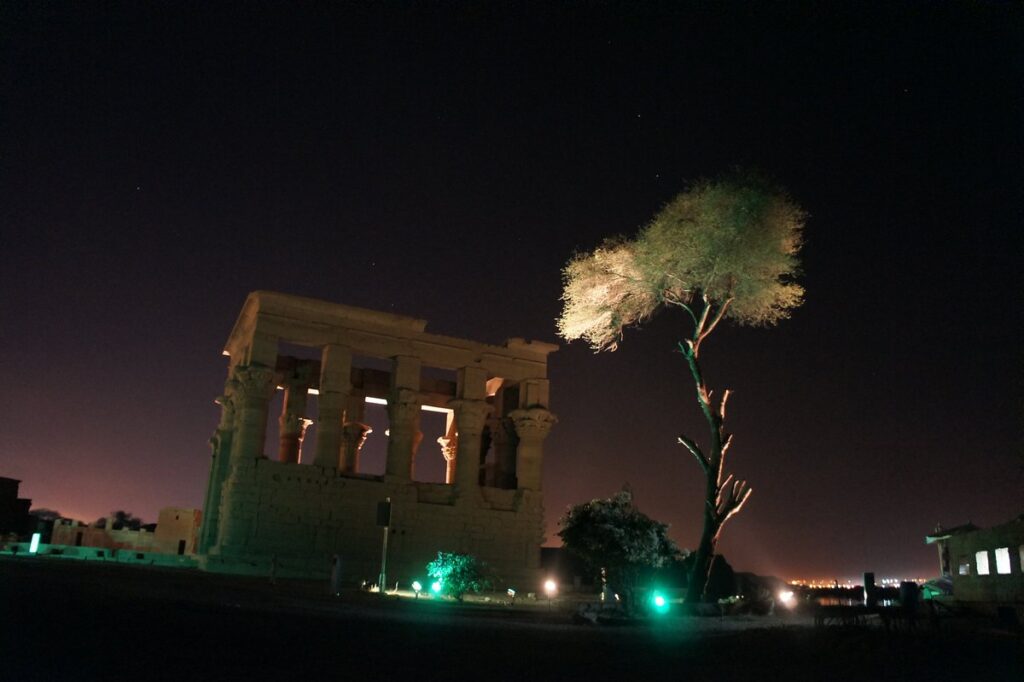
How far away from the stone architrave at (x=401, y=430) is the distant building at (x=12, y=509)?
36181 mm

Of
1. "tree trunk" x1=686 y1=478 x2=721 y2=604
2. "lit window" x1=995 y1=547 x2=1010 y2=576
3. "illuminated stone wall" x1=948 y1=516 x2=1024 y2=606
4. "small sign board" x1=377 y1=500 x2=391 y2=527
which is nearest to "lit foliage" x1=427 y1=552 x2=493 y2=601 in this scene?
"small sign board" x1=377 y1=500 x2=391 y2=527

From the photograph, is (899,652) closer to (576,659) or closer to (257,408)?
(576,659)

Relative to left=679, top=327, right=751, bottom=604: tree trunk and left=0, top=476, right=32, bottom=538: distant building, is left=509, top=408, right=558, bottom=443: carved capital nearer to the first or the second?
left=679, top=327, right=751, bottom=604: tree trunk

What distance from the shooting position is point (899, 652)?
13.4 m

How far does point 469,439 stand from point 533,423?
3.07 meters

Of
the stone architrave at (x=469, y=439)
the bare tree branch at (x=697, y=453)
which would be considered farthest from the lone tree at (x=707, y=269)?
the stone architrave at (x=469, y=439)

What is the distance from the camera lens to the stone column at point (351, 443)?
1471 inches

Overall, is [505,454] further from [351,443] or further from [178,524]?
[178,524]

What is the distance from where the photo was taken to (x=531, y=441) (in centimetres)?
3503

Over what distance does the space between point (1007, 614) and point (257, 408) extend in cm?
2444

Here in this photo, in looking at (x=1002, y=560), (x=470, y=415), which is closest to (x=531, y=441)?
(x=470, y=415)

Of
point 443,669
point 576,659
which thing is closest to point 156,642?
point 443,669

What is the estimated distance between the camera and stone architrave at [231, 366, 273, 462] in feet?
96.7

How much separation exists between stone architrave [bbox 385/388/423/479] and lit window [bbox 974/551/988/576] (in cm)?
2361
